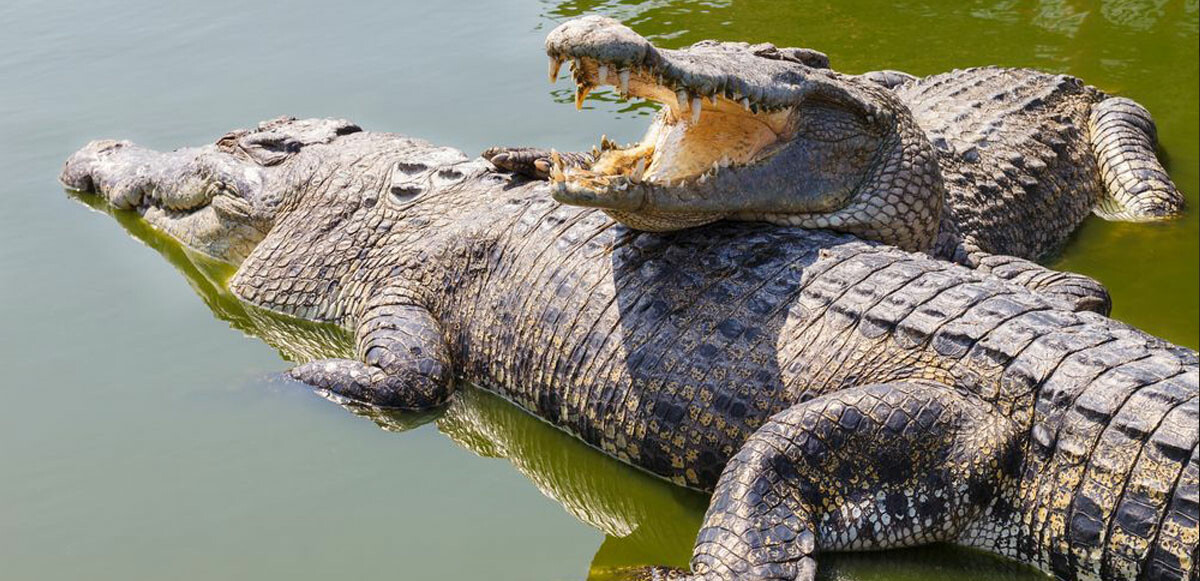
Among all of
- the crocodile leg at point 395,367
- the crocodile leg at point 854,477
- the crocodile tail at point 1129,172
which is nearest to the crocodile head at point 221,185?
the crocodile leg at point 395,367

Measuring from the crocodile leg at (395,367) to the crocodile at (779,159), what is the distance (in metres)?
0.84

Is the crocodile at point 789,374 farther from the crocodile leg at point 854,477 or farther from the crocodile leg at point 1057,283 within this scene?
the crocodile leg at point 1057,283

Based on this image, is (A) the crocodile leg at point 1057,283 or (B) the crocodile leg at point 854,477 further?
(A) the crocodile leg at point 1057,283

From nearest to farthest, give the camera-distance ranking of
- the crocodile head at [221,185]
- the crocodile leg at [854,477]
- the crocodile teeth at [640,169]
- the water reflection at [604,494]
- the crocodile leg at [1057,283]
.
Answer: the crocodile leg at [854,477] → the water reflection at [604,494] → the crocodile teeth at [640,169] → the crocodile leg at [1057,283] → the crocodile head at [221,185]

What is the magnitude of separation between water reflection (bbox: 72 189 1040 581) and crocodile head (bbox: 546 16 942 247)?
924 millimetres

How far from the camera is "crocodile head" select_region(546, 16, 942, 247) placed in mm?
3912

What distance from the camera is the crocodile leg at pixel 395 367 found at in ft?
15.7

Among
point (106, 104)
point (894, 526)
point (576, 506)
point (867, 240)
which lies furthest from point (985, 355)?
point (106, 104)

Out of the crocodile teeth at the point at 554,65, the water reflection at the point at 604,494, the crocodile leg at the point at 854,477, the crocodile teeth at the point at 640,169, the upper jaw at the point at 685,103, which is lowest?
the water reflection at the point at 604,494

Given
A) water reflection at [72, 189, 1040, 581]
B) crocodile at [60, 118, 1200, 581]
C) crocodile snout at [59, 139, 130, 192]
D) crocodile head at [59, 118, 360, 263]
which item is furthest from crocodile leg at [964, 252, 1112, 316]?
crocodile snout at [59, 139, 130, 192]

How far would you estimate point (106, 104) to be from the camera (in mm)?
8727

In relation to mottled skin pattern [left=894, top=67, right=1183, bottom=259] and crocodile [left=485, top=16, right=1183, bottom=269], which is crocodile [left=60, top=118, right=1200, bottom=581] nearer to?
crocodile [left=485, top=16, right=1183, bottom=269]

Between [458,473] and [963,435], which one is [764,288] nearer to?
[963,435]

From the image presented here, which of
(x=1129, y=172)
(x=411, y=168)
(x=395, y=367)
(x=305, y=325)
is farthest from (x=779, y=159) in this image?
(x=1129, y=172)
